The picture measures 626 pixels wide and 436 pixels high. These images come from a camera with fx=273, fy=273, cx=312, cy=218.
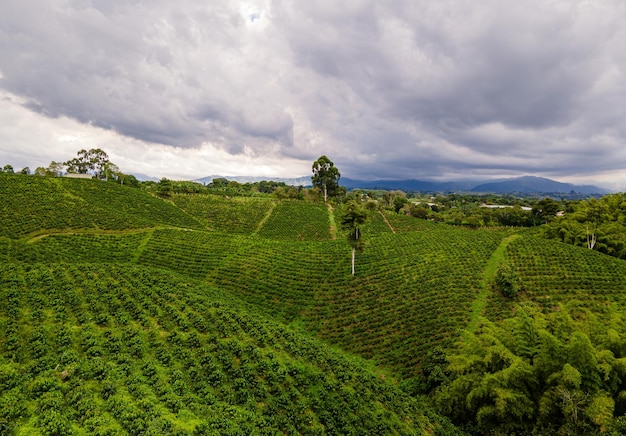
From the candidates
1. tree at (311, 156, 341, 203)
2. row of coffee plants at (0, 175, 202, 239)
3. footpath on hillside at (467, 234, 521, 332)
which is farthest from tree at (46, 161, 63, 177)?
footpath on hillside at (467, 234, 521, 332)

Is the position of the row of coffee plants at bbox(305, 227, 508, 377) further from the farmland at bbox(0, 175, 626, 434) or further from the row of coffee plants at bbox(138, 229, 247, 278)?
the row of coffee plants at bbox(138, 229, 247, 278)

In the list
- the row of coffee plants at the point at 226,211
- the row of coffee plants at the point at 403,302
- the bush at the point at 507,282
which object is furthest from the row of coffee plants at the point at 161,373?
the row of coffee plants at the point at 226,211

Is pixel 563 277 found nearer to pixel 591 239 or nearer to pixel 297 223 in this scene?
pixel 591 239

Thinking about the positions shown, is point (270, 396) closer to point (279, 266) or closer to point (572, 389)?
point (572, 389)

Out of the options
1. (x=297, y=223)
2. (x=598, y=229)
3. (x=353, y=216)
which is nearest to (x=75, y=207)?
(x=297, y=223)

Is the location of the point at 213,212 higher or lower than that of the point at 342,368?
higher

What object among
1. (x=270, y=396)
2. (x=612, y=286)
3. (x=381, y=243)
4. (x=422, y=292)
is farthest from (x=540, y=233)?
(x=270, y=396)

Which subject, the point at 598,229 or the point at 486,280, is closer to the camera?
the point at 486,280
